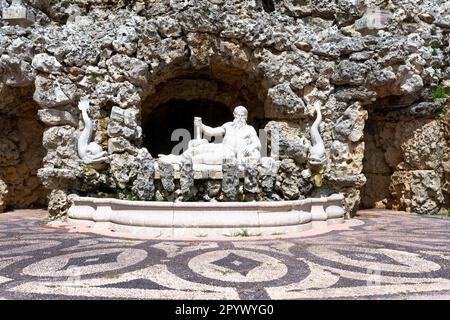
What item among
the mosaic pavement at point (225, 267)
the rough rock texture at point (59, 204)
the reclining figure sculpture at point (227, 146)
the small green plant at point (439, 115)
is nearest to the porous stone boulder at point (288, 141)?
the reclining figure sculpture at point (227, 146)

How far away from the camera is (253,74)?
8.80m

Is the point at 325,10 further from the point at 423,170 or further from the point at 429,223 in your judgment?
the point at 429,223

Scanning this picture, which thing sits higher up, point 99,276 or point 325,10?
point 325,10

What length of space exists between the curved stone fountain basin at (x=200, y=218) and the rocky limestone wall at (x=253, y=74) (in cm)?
53

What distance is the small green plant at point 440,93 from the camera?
9.23 meters

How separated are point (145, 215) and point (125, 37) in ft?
12.1

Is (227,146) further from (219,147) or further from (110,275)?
(110,275)

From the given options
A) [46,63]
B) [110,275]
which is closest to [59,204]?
[46,63]

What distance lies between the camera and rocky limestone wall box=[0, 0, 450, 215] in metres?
7.71

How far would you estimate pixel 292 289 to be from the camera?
335cm

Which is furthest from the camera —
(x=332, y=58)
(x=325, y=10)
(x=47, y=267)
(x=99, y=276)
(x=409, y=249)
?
(x=325, y=10)

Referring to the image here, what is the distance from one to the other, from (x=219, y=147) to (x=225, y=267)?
329cm

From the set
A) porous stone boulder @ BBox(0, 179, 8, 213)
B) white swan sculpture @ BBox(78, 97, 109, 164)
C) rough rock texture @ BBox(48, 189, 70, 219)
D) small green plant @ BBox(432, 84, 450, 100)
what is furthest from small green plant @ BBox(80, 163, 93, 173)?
small green plant @ BBox(432, 84, 450, 100)

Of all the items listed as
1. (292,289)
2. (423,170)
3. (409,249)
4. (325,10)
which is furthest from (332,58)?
A: (292,289)
